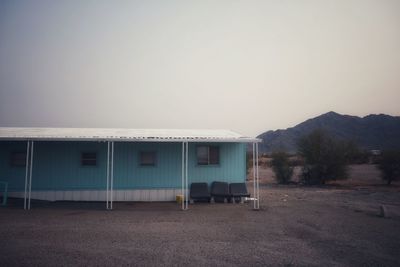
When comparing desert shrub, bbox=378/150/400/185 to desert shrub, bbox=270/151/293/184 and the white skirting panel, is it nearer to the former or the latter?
desert shrub, bbox=270/151/293/184

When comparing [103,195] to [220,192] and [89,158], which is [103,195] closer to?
[89,158]

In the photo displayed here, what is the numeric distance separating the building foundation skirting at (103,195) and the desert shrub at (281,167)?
14.2m

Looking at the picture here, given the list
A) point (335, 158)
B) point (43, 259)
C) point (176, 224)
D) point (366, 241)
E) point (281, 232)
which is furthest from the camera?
point (335, 158)

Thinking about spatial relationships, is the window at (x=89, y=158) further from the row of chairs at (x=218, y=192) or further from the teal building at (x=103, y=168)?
the row of chairs at (x=218, y=192)

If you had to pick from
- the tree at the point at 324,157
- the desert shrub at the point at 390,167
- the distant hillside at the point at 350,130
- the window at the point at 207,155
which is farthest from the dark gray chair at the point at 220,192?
the distant hillside at the point at 350,130

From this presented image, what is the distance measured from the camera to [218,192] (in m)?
13.9

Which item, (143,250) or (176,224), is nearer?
(143,250)

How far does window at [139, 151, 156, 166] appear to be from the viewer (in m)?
14.0

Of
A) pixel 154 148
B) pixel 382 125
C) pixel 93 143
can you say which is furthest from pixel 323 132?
pixel 382 125

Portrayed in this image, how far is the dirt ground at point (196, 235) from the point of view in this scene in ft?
21.0

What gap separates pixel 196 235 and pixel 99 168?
6825mm

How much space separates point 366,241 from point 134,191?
8905 millimetres

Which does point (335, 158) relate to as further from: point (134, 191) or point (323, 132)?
point (134, 191)

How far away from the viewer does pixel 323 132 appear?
2619 cm
